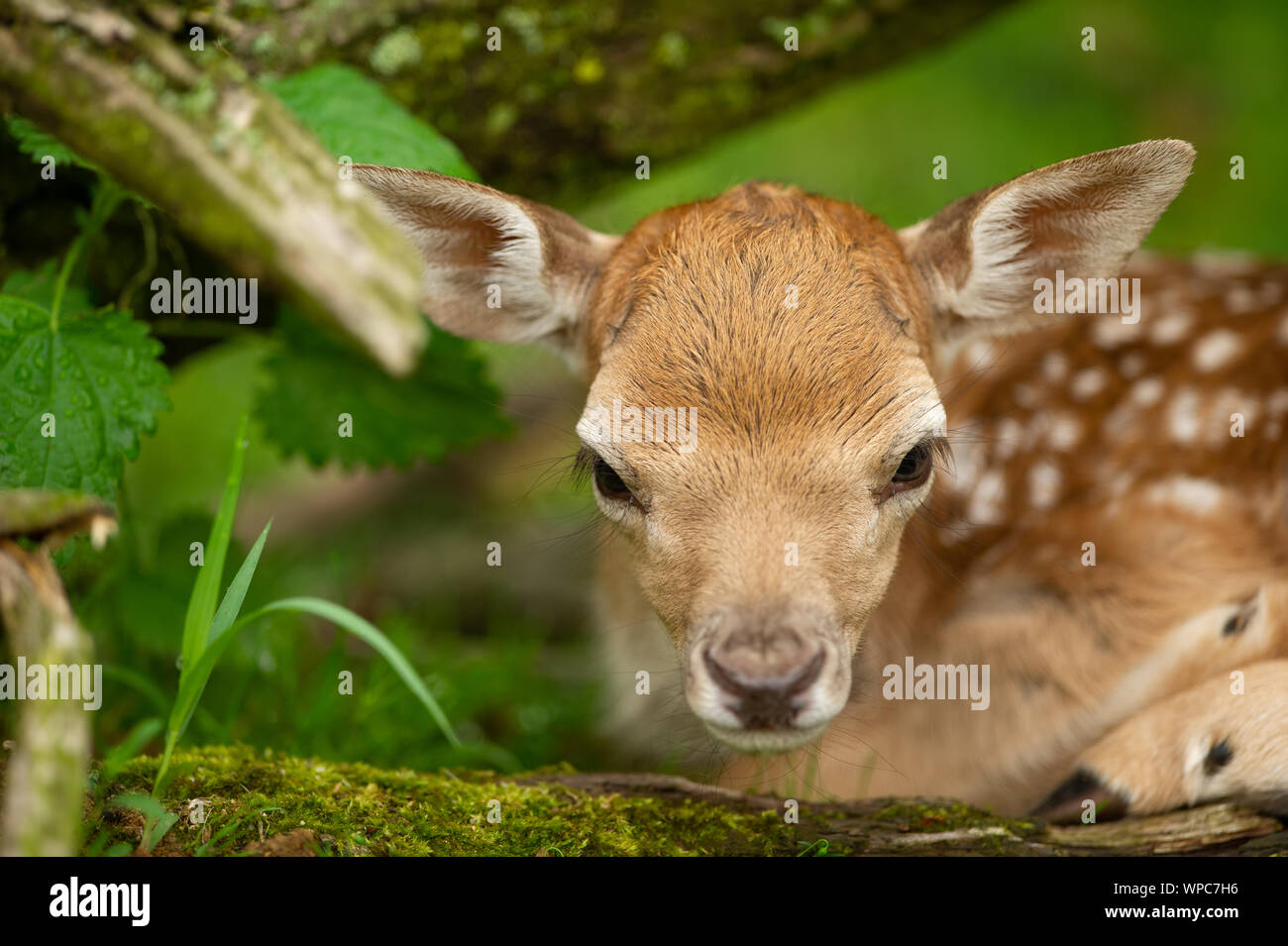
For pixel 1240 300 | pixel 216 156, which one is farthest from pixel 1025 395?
pixel 216 156

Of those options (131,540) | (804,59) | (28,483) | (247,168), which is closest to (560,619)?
(131,540)

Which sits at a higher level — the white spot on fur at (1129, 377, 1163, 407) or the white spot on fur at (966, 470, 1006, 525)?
the white spot on fur at (1129, 377, 1163, 407)

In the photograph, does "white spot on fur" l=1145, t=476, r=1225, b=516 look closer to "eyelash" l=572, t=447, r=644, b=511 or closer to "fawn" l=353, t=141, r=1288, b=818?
"fawn" l=353, t=141, r=1288, b=818

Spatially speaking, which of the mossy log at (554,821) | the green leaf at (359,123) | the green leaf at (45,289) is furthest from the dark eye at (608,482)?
the green leaf at (45,289)

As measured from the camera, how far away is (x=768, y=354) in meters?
2.63

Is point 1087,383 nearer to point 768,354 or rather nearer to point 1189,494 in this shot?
point 1189,494

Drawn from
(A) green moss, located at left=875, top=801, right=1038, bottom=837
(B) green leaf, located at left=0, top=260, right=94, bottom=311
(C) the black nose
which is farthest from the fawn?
(B) green leaf, located at left=0, top=260, right=94, bottom=311

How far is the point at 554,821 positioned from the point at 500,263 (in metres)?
1.49

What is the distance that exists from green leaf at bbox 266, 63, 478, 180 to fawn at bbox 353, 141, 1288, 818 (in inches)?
4.9

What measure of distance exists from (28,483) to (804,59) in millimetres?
2757

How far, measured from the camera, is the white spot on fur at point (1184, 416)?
3.92 metres

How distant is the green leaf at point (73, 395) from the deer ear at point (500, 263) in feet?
2.35

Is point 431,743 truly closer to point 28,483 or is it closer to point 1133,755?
point 28,483

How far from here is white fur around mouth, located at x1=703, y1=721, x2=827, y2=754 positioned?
7.72 feet
